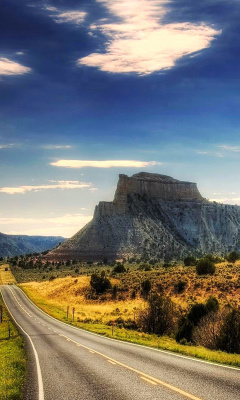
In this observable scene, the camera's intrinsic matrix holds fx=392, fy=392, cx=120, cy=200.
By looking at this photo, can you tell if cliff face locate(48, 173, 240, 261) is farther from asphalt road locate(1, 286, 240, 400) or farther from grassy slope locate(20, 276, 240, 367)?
asphalt road locate(1, 286, 240, 400)

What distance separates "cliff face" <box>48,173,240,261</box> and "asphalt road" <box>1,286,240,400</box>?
394 feet

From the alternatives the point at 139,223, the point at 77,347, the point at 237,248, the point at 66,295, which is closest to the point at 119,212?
the point at 139,223

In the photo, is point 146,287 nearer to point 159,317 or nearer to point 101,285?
point 101,285

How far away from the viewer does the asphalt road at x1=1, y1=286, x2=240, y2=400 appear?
29.5ft

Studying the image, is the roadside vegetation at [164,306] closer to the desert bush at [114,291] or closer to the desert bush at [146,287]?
the desert bush at [146,287]

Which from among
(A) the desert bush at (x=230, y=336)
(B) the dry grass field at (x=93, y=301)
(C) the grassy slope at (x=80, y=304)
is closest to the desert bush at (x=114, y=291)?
(B) the dry grass field at (x=93, y=301)

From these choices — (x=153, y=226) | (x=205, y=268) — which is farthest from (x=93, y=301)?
(x=153, y=226)

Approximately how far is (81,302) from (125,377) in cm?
5202

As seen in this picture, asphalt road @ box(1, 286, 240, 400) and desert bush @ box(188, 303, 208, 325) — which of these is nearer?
asphalt road @ box(1, 286, 240, 400)

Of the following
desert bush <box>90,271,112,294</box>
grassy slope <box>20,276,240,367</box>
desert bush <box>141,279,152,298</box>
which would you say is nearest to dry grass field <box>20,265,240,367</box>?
grassy slope <box>20,276,240,367</box>

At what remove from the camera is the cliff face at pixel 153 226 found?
141 m

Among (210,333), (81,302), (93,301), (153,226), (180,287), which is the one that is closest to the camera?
(210,333)

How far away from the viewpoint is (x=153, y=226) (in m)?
160

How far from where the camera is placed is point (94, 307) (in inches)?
2197
